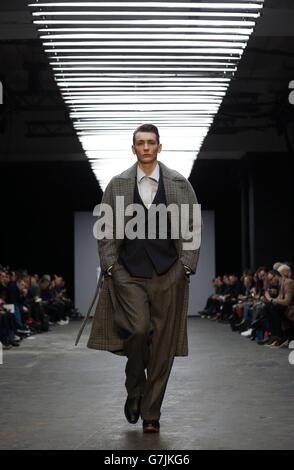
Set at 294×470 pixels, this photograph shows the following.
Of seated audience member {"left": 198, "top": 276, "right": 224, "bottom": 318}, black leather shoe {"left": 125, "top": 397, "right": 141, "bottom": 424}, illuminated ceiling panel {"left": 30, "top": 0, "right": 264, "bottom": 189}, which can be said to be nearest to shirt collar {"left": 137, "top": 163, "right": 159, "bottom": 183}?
black leather shoe {"left": 125, "top": 397, "right": 141, "bottom": 424}

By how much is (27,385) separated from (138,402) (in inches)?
96.0

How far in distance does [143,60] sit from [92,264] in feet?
51.4

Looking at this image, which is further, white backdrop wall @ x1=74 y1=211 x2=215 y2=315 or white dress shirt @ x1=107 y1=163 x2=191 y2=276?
white backdrop wall @ x1=74 y1=211 x2=215 y2=315

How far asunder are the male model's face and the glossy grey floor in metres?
1.22

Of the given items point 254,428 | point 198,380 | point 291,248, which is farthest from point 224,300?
point 254,428

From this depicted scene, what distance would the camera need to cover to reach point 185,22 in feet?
22.5

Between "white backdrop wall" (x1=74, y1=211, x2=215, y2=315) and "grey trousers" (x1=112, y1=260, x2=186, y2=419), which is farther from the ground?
"grey trousers" (x1=112, y1=260, x2=186, y2=419)

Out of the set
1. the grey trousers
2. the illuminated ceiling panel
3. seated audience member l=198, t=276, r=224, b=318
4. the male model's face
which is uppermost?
the illuminated ceiling panel

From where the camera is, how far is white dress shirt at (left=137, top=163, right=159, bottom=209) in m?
4.50

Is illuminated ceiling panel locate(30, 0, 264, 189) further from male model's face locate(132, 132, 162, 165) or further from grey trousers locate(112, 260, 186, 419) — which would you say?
grey trousers locate(112, 260, 186, 419)

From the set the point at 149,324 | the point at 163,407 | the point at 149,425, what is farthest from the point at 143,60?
the point at 149,425

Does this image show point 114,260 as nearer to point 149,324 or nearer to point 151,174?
point 149,324

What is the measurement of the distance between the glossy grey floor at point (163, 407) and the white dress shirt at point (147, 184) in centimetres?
106
